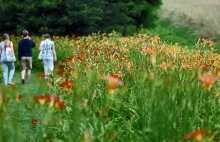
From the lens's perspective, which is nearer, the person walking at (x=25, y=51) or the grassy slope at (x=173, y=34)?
the person walking at (x=25, y=51)

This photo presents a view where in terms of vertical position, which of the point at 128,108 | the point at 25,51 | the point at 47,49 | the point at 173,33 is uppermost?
the point at 128,108

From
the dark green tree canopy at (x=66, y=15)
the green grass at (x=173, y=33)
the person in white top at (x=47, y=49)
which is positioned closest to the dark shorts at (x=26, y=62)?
the person in white top at (x=47, y=49)

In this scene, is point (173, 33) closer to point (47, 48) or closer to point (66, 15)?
point (66, 15)

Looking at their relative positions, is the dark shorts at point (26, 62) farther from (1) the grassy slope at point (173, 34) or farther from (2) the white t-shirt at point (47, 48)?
(1) the grassy slope at point (173, 34)

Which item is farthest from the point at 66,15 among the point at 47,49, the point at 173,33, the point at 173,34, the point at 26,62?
the point at 173,33

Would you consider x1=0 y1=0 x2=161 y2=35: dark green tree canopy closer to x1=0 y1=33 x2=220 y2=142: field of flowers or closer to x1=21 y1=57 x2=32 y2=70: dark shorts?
x1=21 y1=57 x2=32 y2=70: dark shorts

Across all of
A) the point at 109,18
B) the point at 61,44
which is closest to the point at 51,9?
the point at 109,18

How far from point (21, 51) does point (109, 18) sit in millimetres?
10213

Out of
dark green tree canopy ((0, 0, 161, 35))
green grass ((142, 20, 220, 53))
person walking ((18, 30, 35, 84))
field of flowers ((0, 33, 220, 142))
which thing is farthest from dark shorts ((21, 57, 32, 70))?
green grass ((142, 20, 220, 53))

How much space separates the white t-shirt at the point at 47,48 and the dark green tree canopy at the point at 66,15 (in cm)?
880

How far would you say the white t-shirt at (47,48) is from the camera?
570 inches

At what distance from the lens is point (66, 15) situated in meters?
24.2

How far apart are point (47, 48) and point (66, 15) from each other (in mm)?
9846

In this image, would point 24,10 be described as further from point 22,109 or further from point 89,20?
point 22,109
